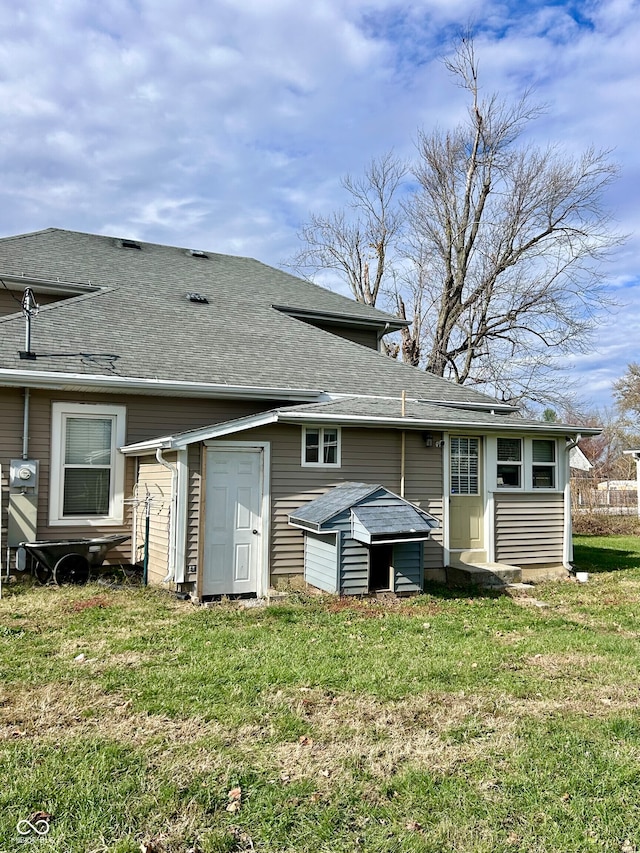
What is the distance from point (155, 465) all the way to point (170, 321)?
3.97m

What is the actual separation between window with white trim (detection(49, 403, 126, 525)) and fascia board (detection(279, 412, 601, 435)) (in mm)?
2963

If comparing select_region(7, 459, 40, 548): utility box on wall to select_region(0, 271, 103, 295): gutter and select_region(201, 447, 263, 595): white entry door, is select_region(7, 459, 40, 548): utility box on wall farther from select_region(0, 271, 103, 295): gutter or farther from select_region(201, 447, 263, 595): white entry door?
select_region(0, 271, 103, 295): gutter

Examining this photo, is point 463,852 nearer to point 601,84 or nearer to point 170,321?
point 170,321

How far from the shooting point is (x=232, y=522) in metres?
8.97

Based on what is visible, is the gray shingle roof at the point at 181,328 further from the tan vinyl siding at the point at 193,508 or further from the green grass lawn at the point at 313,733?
the green grass lawn at the point at 313,733

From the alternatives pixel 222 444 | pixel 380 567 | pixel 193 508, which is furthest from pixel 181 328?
pixel 380 567

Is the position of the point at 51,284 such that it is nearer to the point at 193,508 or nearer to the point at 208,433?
the point at 208,433

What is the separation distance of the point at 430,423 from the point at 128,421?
4728 mm

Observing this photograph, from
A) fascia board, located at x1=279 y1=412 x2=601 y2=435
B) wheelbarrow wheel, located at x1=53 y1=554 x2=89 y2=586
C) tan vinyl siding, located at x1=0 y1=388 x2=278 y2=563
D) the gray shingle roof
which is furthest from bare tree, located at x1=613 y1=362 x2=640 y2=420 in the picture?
wheelbarrow wheel, located at x1=53 y1=554 x2=89 y2=586

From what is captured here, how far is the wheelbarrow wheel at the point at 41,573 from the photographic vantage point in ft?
29.9

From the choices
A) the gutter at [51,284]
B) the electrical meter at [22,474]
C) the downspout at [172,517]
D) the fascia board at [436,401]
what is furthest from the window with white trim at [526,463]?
the gutter at [51,284]

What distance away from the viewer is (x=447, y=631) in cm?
729

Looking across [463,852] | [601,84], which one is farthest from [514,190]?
[463,852]

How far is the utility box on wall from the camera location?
9.16 m
